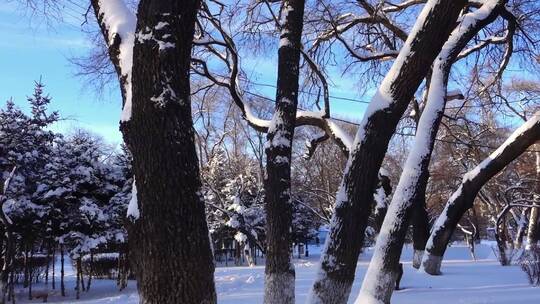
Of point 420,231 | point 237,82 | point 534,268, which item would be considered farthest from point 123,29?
point 420,231

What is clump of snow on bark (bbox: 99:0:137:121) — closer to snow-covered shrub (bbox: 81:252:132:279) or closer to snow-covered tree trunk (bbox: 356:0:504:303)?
snow-covered tree trunk (bbox: 356:0:504:303)

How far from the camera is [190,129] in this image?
3596 mm

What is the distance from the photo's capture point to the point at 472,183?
539 inches

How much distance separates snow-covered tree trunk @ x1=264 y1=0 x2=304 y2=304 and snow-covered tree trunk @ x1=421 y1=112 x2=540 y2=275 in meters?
6.41

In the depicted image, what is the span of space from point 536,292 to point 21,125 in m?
17.9

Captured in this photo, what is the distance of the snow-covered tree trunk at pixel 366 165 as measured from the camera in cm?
548

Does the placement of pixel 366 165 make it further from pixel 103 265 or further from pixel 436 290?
pixel 103 265

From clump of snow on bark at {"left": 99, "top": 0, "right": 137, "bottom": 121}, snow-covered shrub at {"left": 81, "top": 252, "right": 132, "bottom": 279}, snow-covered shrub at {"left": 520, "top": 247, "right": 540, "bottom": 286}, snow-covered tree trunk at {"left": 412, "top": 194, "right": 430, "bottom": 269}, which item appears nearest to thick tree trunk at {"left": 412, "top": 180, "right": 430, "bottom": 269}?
snow-covered tree trunk at {"left": 412, "top": 194, "right": 430, "bottom": 269}

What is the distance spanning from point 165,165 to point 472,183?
38.3 ft

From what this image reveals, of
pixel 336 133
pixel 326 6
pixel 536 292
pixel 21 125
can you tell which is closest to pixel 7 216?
pixel 21 125

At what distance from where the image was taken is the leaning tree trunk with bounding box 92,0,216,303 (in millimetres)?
3342

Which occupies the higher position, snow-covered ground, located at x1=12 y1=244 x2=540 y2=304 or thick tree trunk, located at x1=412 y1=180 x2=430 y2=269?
thick tree trunk, located at x1=412 y1=180 x2=430 y2=269

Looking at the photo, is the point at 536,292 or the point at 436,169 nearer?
the point at 536,292

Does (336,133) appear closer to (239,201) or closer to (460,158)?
(460,158)
